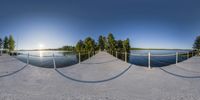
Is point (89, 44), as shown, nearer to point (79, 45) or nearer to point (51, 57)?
point (79, 45)

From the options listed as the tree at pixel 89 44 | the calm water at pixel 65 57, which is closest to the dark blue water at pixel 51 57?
the calm water at pixel 65 57

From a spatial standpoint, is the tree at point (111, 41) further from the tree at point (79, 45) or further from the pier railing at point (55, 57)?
the pier railing at point (55, 57)

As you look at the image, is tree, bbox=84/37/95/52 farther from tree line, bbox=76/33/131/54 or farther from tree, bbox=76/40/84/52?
tree, bbox=76/40/84/52

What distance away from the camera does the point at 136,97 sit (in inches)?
128

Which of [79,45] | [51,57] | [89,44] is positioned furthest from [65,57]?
[79,45]

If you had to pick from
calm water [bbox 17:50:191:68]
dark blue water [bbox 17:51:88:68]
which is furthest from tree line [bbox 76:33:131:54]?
dark blue water [bbox 17:51:88:68]

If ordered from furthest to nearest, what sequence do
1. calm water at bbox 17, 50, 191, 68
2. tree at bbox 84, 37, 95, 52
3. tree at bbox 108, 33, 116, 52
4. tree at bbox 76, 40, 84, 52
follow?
tree at bbox 76, 40, 84, 52 < tree at bbox 108, 33, 116, 52 < tree at bbox 84, 37, 95, 52 < calm water at bbox 17, 50, 191, 68

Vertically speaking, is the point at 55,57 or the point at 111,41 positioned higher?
the point at 111,41

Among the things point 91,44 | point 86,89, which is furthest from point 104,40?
point 86,89

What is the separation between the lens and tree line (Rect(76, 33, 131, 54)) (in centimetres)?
5586

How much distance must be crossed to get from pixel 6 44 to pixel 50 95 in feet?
246

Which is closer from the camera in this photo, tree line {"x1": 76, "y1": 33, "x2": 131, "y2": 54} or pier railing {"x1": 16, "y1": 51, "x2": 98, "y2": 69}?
pier railing {"x1": 16, "y1": 51, "x2": 98, "y2": 69}

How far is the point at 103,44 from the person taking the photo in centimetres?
6081

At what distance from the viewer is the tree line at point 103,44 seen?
5586 centimetres
